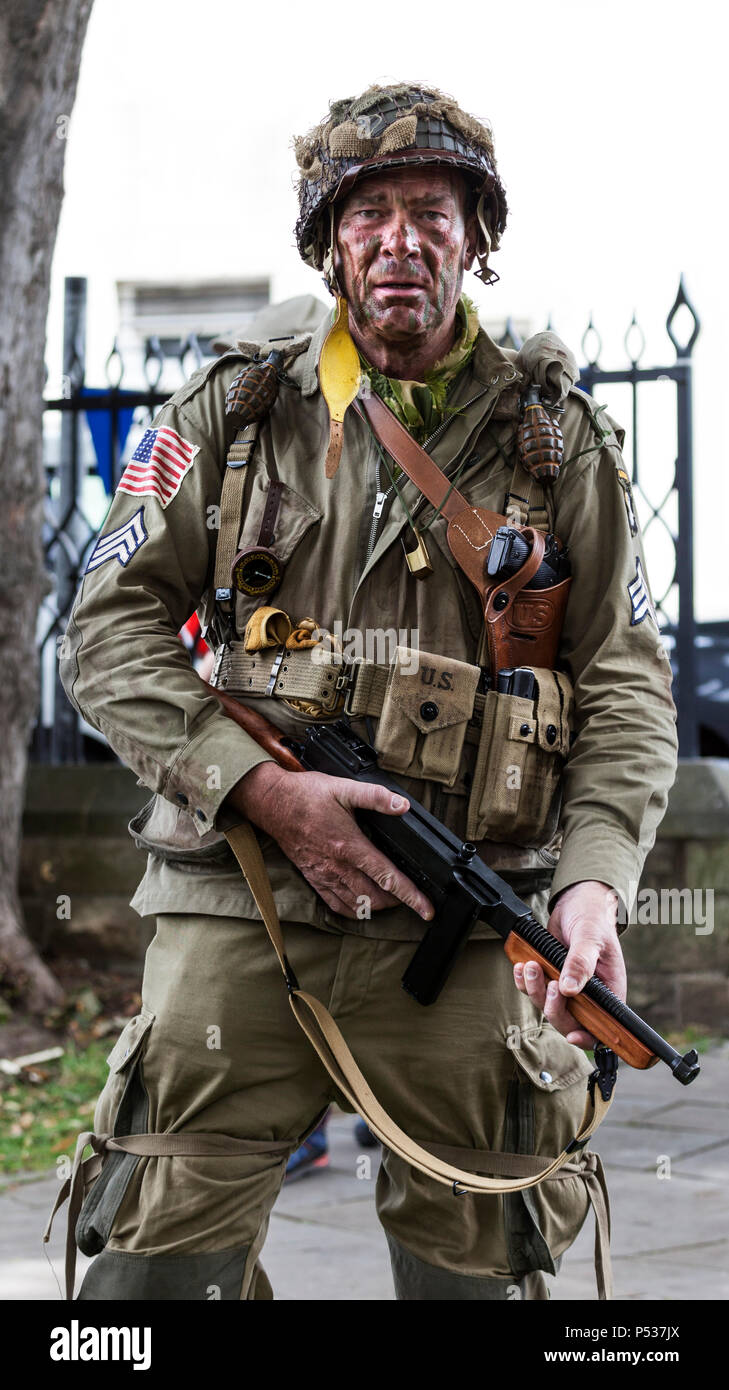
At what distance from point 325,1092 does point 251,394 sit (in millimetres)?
1173

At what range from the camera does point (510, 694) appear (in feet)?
7.73

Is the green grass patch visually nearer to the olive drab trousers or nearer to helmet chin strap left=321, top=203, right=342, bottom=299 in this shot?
the olive drab trousers

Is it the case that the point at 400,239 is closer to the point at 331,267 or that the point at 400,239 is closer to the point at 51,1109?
the point at 331,267

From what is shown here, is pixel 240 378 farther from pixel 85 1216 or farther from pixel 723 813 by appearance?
pixel 723 813

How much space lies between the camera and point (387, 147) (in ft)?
7.85

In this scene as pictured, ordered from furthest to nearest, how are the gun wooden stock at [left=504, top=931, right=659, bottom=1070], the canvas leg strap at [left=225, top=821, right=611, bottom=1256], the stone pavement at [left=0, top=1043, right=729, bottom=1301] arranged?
the stone pavement at [left=0, top=1043, right=729, bottom=1301] → the canvas leg strap at [left=225, top=821, right=611, bottom=1256] → the gun wooden stock at [left=504, top=931, right=659, bottom=1070]

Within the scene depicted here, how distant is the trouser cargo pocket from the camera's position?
7.54 feet

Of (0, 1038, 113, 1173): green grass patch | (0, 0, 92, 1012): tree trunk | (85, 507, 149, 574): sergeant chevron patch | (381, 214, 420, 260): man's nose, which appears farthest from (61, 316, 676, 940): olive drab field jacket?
(0, 0, 92, 1012): tree trunk

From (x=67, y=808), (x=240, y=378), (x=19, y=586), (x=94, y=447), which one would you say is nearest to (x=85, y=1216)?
(x=240, y=378)

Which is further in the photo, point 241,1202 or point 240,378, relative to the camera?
point 240,378

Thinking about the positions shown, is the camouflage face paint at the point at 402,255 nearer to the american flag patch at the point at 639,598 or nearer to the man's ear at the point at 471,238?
the man's ear at the point at 471,238

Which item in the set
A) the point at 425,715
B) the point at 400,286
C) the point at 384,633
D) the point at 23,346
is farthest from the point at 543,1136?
the point at 23,346

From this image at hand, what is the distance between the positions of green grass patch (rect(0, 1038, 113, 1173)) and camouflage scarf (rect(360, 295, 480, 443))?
3.18 metres
